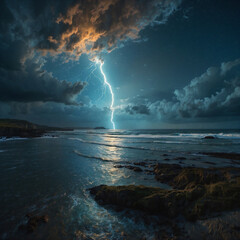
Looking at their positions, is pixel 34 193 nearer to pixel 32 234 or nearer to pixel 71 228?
pixel 32 234

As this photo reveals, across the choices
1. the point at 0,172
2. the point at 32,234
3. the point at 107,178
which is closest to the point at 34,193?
the point at 32,234

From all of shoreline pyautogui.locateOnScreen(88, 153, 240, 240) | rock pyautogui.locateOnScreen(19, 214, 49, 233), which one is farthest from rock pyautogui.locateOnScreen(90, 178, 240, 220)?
rock pyautogui.locateOnScreen(19, 214, 49, 233)

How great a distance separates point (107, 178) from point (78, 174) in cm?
243

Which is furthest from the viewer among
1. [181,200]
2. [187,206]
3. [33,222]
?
[181,200]

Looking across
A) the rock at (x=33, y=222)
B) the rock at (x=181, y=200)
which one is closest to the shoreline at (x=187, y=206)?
the rock at (x=181, y=200)

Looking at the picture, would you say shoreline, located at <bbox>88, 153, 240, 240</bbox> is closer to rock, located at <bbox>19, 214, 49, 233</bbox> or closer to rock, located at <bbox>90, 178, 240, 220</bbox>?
rock, located at <bbox>90, 178, 240, 220</bbox>

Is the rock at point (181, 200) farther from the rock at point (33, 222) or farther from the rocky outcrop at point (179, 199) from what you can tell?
the rock at point (33, 222)

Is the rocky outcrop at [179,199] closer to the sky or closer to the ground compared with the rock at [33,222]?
closer to the sky

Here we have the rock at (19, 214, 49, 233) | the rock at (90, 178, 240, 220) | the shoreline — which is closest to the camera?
the shoreline

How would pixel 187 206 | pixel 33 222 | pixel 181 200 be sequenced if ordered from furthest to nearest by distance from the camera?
pixel 181 200 < pixel 187 206 < pixel 33 222

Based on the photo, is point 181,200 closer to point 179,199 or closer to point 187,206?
point 179,199

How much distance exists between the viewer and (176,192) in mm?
5527

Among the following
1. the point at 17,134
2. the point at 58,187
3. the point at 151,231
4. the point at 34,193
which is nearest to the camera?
the point at 151,231

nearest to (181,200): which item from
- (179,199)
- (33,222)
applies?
(179,199)
